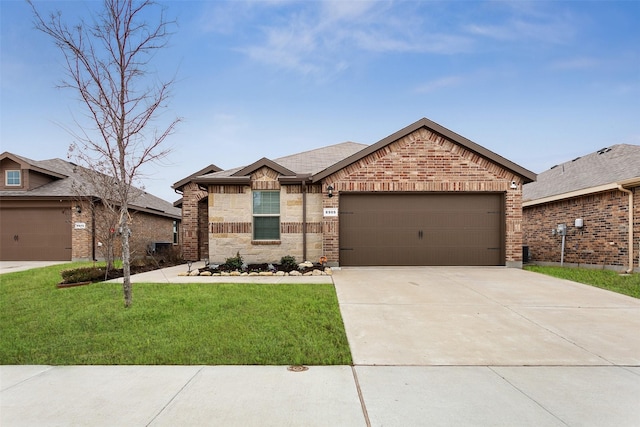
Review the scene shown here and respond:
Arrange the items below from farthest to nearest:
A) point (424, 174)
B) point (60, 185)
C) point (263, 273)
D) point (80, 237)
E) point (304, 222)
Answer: point (60, 185) < point (80, 237) < point (304, 222) < point (424, 174) < point (263, 273)

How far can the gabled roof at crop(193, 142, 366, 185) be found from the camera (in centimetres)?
1083

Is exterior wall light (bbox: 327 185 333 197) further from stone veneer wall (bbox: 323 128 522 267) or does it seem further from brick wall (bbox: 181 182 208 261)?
brick wall (bbox: 181 182 208 261)

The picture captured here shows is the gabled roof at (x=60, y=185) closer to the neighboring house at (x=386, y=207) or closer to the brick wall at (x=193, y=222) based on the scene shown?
the brick wall at (x=193, y=222)

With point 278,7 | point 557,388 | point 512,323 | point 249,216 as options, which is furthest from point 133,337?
point 278,7

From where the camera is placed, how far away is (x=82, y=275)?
824 centimetres

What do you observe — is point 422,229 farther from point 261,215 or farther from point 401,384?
point 401,384

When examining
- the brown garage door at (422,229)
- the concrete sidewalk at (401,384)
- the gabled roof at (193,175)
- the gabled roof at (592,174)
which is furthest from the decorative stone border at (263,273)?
the gabled roof at (592,174)

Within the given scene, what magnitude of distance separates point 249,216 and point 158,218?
39.6 feet

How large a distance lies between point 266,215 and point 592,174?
13.7 meters

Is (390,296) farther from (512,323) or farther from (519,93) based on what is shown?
(519,93)

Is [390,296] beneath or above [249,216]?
beneath

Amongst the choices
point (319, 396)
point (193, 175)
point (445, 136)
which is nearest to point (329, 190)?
point (445, 136)

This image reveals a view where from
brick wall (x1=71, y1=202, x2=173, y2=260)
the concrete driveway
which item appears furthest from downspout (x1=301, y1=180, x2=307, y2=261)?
brick wall (x1=71, y1=202, x2=173, y2=260)

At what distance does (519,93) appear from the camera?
1541 centimetres
